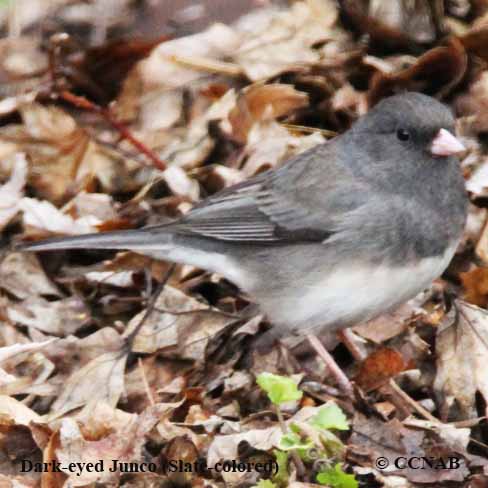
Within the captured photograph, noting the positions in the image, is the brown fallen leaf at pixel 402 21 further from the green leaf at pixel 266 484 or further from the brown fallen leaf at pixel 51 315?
the green leaf at pixel 266 484

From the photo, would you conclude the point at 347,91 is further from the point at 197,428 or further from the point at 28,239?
the point at 197,428

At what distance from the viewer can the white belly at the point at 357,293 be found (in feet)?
10.1

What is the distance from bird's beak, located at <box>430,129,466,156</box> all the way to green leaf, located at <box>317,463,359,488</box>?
1.04 meters

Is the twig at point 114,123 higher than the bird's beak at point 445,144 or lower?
lower

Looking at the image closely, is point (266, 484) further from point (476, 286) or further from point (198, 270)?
point (198, 270)

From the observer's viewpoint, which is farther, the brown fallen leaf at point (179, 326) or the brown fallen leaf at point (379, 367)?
the brown fallen leaf at point (179, 326)

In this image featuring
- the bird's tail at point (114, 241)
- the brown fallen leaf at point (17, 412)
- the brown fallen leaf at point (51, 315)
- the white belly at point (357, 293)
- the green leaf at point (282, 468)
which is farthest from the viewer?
the brown fallen leaf at point (51, 315)

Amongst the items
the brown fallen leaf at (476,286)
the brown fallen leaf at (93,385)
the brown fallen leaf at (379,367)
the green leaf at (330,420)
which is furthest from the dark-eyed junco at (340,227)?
the green leaf at (330,420)

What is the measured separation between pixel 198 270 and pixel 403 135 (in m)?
0.90

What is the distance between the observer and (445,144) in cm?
315

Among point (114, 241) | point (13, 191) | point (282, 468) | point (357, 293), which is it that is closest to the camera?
point (282, 468)

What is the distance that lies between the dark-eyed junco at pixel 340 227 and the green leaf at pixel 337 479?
2.16 ft

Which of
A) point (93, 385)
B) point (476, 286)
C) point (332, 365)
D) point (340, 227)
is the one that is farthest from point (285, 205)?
point (93, 385)

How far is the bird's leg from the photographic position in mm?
3168
